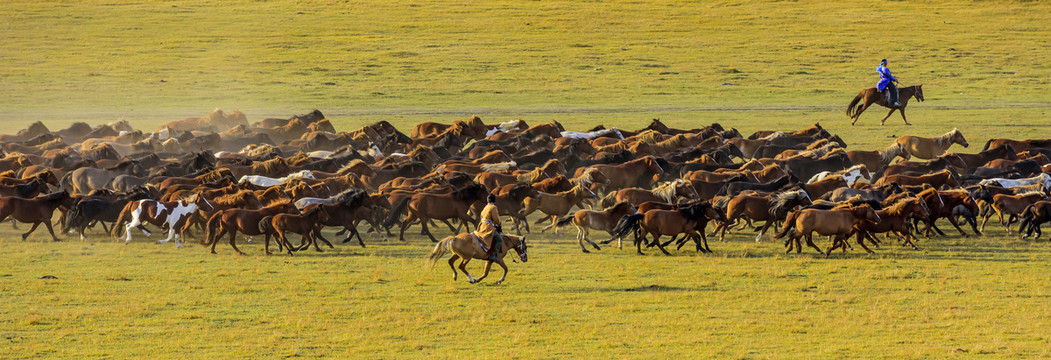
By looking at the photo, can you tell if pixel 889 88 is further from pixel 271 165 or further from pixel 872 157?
pixel 271 165

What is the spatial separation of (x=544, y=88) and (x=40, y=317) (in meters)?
36.8

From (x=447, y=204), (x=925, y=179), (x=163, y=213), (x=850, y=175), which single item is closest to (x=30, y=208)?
(x=163, y=213)

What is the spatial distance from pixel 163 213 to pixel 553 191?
609 centimetres

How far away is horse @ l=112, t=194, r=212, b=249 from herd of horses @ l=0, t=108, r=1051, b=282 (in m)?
0.02

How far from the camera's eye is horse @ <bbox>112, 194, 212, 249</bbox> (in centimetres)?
1627

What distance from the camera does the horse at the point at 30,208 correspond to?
54.1 ft

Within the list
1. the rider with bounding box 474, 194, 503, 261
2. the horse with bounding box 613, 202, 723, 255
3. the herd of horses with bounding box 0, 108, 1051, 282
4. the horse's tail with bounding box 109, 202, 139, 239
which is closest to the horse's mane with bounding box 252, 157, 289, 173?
the herd of horses with bounding box 0, 108, 1051, 282

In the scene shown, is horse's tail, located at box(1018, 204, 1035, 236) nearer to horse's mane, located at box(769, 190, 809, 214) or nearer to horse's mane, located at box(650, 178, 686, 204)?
horse's mane, located at box(769, 190, 809, 214)

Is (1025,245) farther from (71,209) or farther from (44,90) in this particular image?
(44,90)

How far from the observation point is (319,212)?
15539 mm

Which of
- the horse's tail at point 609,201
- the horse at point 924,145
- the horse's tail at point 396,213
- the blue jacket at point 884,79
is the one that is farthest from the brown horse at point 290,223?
the blue jacket at point 884,79

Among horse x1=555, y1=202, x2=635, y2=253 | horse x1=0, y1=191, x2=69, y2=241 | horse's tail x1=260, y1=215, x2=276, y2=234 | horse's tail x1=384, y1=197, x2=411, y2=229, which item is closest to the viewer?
horse's tail x1=260, y1=215, x2=276, y2=234

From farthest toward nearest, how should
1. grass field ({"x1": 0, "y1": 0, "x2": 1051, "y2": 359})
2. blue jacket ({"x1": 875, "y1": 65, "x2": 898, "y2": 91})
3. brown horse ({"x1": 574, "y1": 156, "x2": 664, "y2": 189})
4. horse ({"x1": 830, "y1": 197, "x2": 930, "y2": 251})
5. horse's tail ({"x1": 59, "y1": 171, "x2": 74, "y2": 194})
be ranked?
1. blue jacket ({"x1": 875, "y1": 65, "x2": 898, "y2": 91})
2. horse's tail ({"x1": 59, "y1": 171, "x2": 74, "y2": 194})
3. brown horse ({"x1": 574, "y1": 156, "x2": 664, "y2": 189})
4. horse ({"x1": 830, "y1": 197, "x2": 930, "y2": 251})
5. grass field ({"x1": 0, "y1": 0, "x2": 1051, "y2": 359})

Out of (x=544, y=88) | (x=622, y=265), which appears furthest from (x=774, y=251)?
(x=544, y=88)
